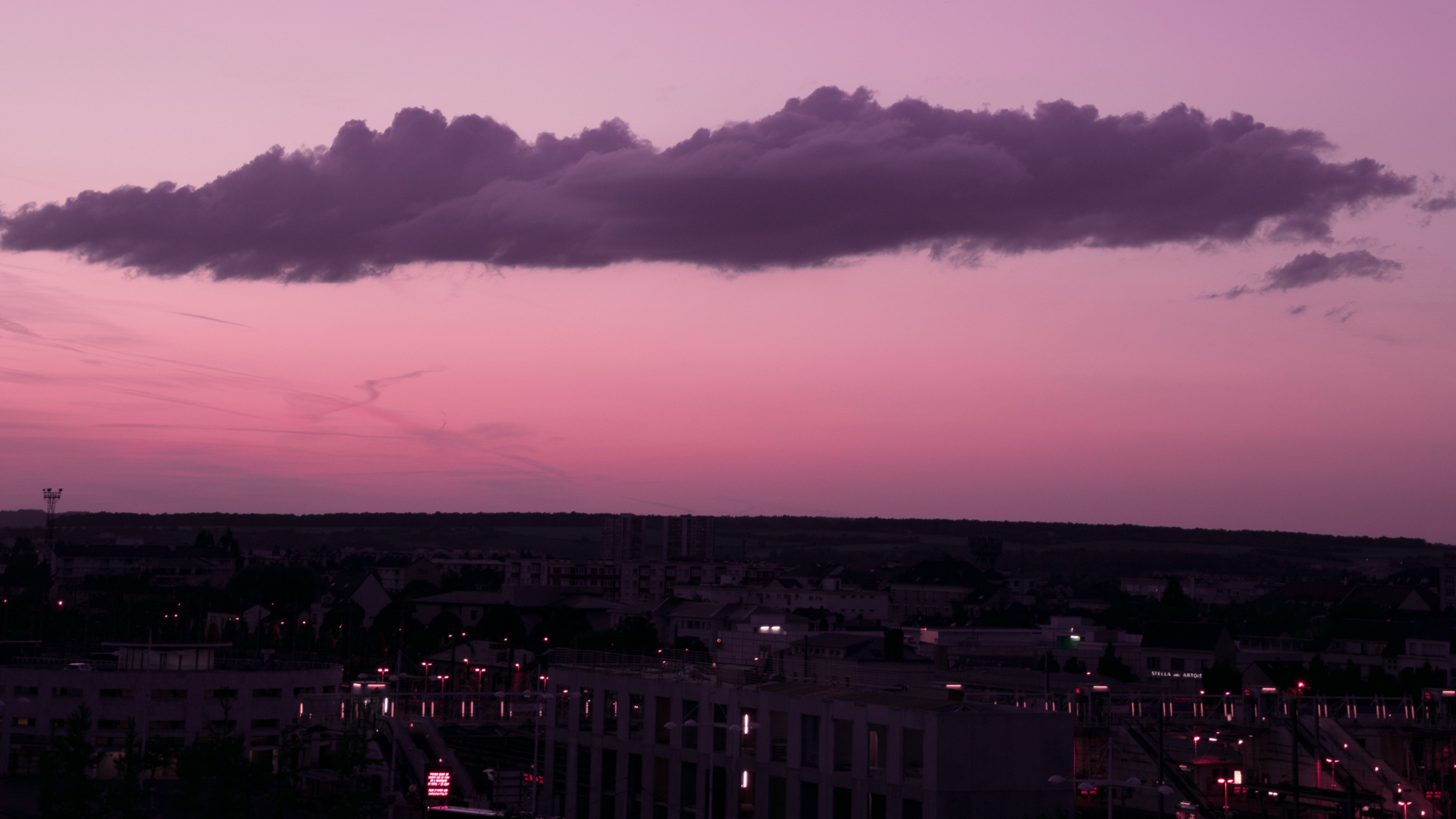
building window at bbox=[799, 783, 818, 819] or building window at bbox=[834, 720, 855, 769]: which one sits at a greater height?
building window at bbox=[834, 720, 855, 769]

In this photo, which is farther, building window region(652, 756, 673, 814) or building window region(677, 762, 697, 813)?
building window region(652, 756, 673, 814)

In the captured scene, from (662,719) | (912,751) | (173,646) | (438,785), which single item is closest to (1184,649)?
(662,719)

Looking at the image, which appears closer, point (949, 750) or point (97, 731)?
point (949, 750)

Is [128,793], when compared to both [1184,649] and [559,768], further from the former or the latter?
[1184,649]

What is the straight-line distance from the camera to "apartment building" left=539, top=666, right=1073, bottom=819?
161ft

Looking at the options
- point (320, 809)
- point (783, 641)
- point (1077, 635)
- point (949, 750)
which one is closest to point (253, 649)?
point (783, 641)

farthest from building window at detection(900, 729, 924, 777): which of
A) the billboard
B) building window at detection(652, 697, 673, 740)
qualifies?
the billboard

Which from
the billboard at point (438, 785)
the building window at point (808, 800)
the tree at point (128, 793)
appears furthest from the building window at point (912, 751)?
the tree at point (128, 793)

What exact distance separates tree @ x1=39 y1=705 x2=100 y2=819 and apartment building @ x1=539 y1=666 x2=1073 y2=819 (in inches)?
781

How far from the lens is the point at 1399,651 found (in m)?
149

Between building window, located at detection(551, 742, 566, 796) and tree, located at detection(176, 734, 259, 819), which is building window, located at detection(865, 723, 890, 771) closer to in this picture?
building window, located at detection(551, 742, 566, 796)

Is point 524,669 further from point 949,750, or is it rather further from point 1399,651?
point 949,750

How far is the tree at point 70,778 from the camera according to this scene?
179 ft

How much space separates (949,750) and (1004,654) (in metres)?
102
